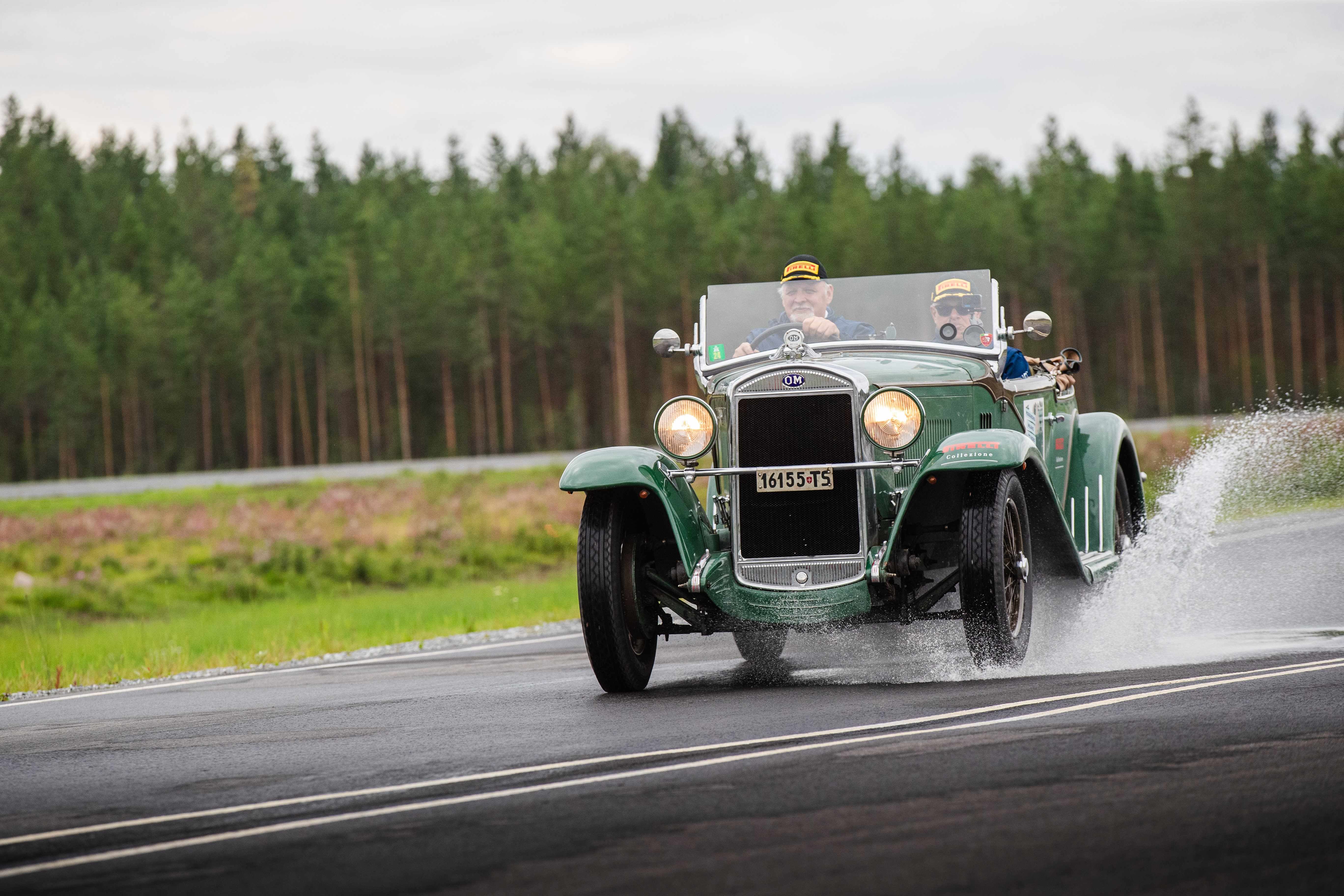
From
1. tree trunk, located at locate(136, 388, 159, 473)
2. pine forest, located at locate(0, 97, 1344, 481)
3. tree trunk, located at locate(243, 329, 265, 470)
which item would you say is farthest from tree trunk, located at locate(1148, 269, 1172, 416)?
tree trunk, located at locate(136, 388, 159, 473)

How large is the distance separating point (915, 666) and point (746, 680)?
1.02 meters

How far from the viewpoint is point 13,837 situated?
5.24m

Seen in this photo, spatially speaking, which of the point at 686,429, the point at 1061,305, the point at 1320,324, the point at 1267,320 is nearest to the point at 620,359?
the point at 1061,305

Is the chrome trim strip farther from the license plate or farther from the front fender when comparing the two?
the front fender

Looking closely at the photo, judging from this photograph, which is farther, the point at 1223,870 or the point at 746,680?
the point at 746,680

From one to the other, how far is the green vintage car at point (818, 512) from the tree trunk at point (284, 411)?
84316 millimetres

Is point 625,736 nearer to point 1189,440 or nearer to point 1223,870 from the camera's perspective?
point 1223,870

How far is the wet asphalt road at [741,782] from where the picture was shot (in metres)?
4.29

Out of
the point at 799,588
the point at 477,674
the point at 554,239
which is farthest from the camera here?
the point at 554,239

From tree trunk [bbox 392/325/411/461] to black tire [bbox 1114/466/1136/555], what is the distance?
2995 inches

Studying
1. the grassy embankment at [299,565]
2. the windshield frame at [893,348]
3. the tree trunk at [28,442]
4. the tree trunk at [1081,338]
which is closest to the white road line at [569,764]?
the windshield frame at [893,348]

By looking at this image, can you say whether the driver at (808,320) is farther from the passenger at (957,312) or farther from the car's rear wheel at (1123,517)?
the car's rear wheel at (1123,517)

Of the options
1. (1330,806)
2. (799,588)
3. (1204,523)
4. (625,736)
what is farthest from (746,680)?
(1204,523)

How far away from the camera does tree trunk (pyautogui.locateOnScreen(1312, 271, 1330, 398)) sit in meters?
85.5
